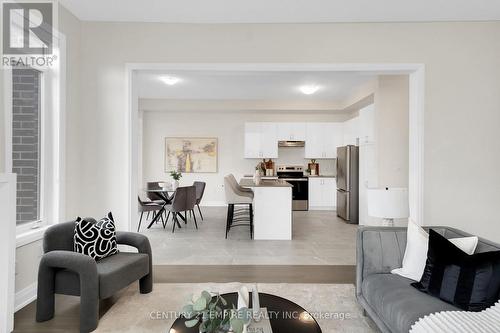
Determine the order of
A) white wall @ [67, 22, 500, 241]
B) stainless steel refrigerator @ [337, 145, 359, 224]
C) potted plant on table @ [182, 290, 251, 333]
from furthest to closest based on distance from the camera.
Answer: stainless steel refrigerator @ [337, 145, 359, 224]
white wall @ [67, 22, 500, 241]
potted plant on table @ [182, 290, 251, 333]

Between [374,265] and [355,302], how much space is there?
552mm

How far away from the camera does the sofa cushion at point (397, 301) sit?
1.63 metres

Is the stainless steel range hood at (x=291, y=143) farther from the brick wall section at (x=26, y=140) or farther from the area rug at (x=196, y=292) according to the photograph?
the brick wall section at (x=26, y=140)

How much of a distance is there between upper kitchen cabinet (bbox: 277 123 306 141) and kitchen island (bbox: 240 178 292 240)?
3046 mm

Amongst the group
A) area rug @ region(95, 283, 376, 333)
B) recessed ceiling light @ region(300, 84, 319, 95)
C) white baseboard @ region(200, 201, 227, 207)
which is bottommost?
area rug @ region(95, 283, 376, 333)

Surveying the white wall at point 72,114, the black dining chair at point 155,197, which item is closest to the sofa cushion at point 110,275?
the white wall at point 72,114

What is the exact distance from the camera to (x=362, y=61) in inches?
126

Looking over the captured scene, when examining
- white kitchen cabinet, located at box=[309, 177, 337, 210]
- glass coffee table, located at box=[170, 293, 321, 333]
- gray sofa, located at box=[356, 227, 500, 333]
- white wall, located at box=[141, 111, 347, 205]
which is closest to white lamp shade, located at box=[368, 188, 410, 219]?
gray sofa, located at box=[356, 227, 500, 333]

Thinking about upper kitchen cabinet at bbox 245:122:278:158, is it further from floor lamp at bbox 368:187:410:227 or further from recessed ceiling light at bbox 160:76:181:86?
floor lamp at bbox 368:187:410:227

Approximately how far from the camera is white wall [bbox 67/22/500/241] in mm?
3160

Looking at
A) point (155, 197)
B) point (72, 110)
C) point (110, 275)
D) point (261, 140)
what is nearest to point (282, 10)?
point (72, 110)

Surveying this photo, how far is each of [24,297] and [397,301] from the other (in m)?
3.10

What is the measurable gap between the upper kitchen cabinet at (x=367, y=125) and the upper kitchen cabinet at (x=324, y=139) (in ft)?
5.66

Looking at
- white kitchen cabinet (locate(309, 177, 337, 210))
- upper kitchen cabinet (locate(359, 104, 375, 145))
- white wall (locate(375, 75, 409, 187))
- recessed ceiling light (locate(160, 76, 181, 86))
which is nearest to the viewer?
white wall (locate(375, 75, 409, 187))
